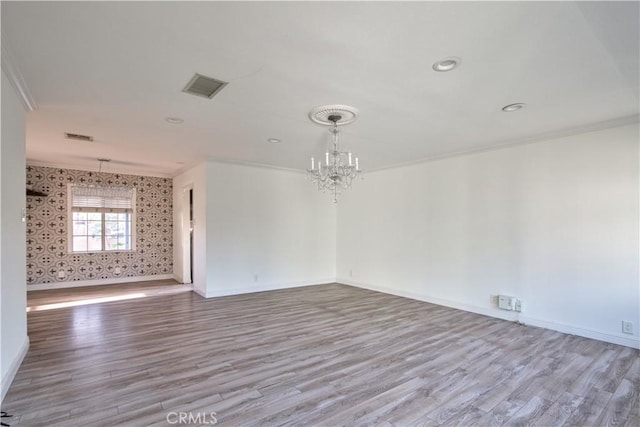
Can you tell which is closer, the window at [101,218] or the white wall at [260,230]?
the white wall at [260,230]

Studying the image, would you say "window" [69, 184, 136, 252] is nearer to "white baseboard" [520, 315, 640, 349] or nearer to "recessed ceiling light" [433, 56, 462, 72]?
"recessed ceiling light" [433, 56, 462, 72]

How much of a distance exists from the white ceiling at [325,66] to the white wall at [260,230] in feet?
6.12

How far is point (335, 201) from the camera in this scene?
4070mm

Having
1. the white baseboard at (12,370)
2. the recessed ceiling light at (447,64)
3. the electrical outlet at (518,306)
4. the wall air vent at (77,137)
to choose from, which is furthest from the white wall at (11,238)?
the electrical outlet at (518,306)

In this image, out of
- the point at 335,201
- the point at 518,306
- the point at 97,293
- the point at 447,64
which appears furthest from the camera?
the point at 97,293

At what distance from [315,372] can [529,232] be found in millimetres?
3478

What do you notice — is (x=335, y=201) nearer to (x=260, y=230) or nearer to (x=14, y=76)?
(x=260, y=230)

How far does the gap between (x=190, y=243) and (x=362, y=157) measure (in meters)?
4.42

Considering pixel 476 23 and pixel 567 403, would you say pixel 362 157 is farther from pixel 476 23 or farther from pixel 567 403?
pixel 567 403

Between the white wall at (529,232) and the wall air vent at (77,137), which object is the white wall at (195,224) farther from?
the white wall at (529,232)

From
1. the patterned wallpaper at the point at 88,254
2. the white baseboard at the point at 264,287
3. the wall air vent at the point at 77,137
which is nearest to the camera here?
the wall air vent at the point at 77,137

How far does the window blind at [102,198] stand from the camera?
671 cm

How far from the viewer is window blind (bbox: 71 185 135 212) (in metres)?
6.71

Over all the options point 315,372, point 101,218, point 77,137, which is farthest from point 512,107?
point 101,218
